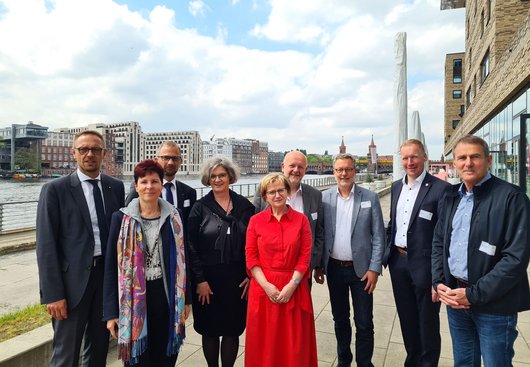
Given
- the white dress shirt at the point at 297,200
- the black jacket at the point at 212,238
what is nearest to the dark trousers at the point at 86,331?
the black jacket at the point at 212,238

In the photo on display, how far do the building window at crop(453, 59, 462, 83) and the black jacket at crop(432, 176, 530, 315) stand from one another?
174 ft

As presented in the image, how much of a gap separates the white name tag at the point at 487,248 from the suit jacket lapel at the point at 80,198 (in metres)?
2.68

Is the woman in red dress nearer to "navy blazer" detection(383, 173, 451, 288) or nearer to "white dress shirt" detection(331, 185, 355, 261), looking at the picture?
"white dress shirt" detection(331, 185, 355, 261)

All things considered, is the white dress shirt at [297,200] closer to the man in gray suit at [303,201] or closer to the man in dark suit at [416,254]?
the man in gray suit at [303,201]

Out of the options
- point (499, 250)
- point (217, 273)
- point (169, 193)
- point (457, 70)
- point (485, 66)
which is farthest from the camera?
point (457, 70)

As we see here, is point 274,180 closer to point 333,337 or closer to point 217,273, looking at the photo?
point 217,273

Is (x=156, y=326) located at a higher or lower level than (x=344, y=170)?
lower

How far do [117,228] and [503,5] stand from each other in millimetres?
17896

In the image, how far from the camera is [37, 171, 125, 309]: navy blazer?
8.01 feet

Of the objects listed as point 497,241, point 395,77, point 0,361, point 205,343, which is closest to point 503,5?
point 395,77

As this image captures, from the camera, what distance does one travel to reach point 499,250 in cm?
215

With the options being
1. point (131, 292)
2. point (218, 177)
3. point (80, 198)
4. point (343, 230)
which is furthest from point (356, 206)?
point (80, 198)

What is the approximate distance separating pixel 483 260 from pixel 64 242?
2829 millimetres

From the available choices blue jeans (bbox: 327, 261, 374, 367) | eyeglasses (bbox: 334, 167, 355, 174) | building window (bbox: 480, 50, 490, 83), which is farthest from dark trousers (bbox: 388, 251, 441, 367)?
building window (bbox: 480, 50, 490, 83)
